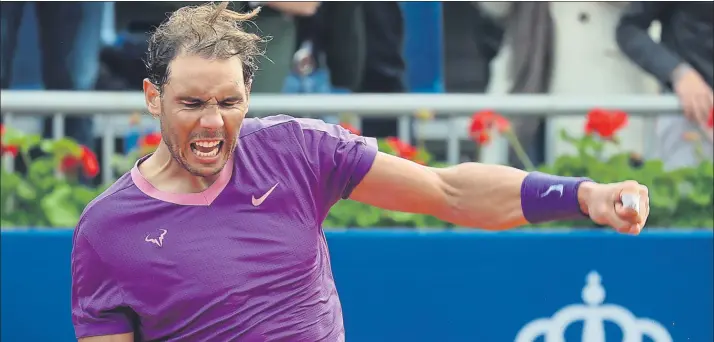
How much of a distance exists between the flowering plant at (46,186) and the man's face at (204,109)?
2.10 meters

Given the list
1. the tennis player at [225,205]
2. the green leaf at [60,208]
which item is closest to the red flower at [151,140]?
the green leaf at [60,208]

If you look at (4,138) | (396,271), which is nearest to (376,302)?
(396,271)

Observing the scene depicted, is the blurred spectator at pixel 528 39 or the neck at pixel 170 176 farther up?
the blurred spectator at pixel 528 39

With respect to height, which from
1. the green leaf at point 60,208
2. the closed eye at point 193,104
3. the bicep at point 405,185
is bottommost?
the green leaf at point 60,208

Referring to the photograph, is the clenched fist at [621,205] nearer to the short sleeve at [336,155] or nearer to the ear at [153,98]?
the short sleeve at [336,155]

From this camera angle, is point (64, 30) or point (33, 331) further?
point (64, 30)

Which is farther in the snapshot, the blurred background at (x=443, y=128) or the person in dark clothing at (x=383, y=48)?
the person in dark clothing at (x=383, y=48)

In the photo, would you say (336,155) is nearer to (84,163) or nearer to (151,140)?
(151,140)

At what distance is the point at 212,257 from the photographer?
359cm

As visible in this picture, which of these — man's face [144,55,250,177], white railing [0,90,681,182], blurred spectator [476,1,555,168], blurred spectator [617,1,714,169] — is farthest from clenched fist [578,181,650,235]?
blurred spectator [476,1,555,168]

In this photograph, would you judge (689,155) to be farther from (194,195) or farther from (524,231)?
(194,195)

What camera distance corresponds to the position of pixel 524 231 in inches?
205

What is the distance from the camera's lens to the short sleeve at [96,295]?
3.61 meters

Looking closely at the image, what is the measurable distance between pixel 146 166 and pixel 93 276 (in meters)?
0.33
